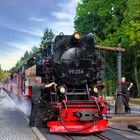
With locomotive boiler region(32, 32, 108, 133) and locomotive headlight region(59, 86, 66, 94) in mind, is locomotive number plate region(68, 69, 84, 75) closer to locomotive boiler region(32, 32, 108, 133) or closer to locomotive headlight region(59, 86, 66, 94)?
locomotive boiler region(32, 32, 108, 133)

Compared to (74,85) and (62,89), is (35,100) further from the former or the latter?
(74,85)

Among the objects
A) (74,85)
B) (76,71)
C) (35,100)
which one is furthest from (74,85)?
(35,100)

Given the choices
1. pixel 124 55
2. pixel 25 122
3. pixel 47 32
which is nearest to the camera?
pixel 25 122

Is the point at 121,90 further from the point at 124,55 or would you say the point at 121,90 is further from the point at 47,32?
the point at 47,32

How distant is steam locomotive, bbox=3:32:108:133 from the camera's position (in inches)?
601

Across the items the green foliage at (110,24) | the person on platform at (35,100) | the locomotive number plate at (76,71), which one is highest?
the green foliage at (110,24)

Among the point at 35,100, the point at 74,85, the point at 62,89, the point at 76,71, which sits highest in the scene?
the point at 76,71

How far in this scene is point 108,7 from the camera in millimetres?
51500

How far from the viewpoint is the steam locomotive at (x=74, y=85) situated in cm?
1527

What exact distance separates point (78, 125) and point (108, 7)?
37.4 meters

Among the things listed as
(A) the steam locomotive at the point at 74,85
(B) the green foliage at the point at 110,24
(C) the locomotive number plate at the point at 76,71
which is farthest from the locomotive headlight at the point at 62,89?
(B) the green foliage at the point at 110,24

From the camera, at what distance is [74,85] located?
16.7 m

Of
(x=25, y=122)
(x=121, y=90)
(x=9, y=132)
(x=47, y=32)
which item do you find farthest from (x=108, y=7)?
(x=47, y=32)

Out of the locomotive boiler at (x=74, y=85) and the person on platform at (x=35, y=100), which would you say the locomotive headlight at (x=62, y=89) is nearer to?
the locomotive boiler at (x=74, y=85)
